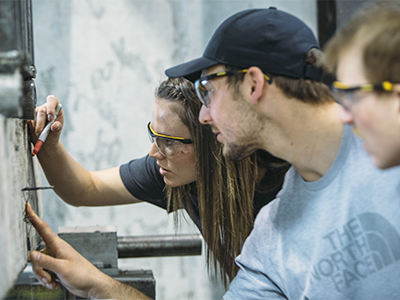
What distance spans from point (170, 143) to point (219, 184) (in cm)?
23

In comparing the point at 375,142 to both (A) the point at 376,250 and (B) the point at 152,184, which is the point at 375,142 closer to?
(A) the point at 376,250

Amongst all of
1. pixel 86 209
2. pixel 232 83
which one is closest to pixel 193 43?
pixel 86 209

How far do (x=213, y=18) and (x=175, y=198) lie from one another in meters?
1.59

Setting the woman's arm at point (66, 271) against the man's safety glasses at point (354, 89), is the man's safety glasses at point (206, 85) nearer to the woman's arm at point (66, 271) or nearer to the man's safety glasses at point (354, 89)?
the man's safety glasses at point (354, 89)

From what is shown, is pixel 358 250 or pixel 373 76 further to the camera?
pixel 358 250

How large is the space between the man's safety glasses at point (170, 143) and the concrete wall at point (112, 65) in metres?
1.24

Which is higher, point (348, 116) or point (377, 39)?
point (377, 39)

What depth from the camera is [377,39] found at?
63cm

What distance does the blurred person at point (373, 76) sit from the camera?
0.62 m

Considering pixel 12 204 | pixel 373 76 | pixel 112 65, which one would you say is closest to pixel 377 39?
pixel 373 76

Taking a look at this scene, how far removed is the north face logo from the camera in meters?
0.87

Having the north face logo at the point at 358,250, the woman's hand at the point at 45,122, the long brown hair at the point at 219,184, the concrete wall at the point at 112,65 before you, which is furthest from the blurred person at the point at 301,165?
the concrete wall at the point at 112,65

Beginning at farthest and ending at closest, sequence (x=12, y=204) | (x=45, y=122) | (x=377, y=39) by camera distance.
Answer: (x=45, y=122)
(x=12, y=204)
(x=377, y=39)

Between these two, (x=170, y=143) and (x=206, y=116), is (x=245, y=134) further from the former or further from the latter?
(x=170, y=143)
